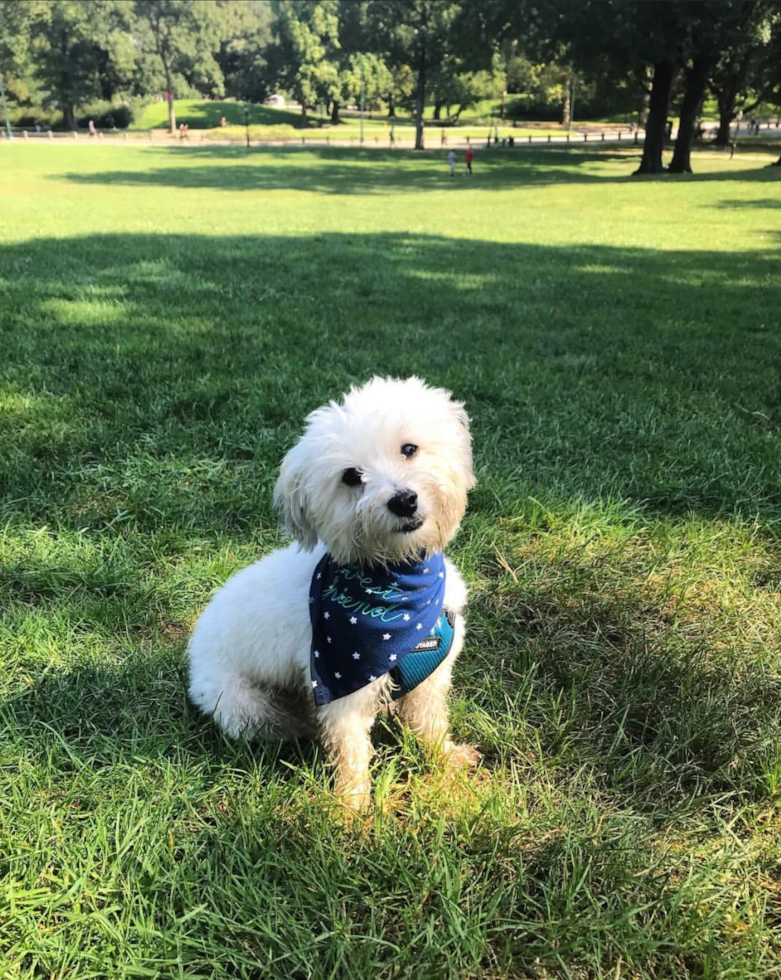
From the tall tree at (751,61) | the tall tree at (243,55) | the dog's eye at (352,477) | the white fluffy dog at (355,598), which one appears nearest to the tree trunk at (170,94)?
the tall tree at (243,55)

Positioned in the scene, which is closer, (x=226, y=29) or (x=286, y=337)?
(x=286, y=337)

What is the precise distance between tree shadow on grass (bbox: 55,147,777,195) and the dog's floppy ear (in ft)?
86.1

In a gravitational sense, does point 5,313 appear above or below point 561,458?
above

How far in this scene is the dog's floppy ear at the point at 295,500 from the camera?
2068 mm

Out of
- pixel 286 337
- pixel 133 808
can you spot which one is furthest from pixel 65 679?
pixel 286 337

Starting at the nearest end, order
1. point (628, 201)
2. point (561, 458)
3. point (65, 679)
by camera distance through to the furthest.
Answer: point (65, 679) → point (561, 458) → point (628, 201)

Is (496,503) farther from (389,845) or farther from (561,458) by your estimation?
(389,845)

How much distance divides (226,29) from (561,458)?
10613cm

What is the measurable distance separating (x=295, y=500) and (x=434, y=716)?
35.5 inches

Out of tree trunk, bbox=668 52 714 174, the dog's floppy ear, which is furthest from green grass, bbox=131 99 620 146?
the dog's floppy ear

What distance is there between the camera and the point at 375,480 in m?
2.00

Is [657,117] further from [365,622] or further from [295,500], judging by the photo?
[365,622]

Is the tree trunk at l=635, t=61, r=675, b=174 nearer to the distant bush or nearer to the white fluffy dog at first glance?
the white fluffy dog

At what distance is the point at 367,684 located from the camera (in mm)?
2088
